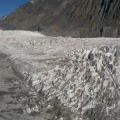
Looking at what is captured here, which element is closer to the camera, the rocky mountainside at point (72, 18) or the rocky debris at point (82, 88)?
the rocky debris at point (82, 88)

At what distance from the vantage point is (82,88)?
13695 mm

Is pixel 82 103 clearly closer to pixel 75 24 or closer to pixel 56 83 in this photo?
pixel 56 83

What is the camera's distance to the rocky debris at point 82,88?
12.1 metres

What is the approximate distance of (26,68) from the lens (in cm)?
1852

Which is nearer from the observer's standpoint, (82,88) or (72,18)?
(82,88)

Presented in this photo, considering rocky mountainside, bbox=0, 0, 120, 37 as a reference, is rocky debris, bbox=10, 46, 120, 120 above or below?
below

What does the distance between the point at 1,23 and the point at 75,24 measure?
98.8 ft

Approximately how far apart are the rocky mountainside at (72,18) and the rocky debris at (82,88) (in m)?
31.7

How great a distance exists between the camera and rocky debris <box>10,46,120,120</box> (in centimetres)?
1208

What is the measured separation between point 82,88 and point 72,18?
46130 millimetres

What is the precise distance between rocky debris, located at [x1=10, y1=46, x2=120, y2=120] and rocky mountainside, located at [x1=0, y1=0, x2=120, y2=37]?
3170 centimetres

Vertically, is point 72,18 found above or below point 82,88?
above

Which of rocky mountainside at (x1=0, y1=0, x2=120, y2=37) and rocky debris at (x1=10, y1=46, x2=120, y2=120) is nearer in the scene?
rocky debris at (x1=10, y1=46, x2=120, y2=120)

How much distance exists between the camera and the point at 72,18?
2318 inches
